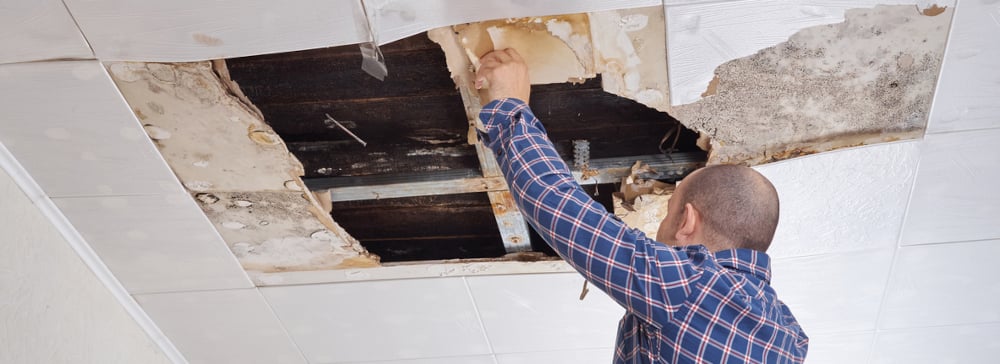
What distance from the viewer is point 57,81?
4.99ft

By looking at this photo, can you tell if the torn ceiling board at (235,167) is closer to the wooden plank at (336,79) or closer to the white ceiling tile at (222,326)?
the wooden plank at (336,79)

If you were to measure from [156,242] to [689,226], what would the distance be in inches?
55.8

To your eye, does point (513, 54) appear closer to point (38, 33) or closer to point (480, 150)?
point (480, 150)

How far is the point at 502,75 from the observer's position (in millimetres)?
1443

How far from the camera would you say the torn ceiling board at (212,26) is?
54.9 inches

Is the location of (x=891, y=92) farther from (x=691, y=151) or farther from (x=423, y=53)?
(x=423, y=53)

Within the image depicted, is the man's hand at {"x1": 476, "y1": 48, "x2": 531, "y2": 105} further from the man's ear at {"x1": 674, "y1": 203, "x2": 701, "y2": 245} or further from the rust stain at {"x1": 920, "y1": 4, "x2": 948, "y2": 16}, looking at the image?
the rust stain at {"x1": 920, "y1": 4, "x2": 948, "y2": 16}

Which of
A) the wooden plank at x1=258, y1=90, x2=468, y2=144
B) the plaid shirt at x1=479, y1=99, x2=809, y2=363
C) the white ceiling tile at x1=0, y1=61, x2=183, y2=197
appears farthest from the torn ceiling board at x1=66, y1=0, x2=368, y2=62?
the plaid shirt at x1=479, y1=99, x2=809, y2=363

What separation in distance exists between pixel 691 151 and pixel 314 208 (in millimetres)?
978

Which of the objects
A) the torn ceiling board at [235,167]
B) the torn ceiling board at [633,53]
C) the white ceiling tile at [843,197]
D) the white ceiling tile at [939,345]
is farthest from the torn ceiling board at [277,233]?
the white ceiling tile at [939,345]

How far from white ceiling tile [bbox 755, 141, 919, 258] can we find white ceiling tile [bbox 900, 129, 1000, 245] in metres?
0.04

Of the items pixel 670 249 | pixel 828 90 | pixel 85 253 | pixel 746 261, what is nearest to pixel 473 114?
pixel 670 249

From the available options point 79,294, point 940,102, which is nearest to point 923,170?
point 940,102

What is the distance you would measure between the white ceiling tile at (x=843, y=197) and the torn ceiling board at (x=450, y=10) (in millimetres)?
625
